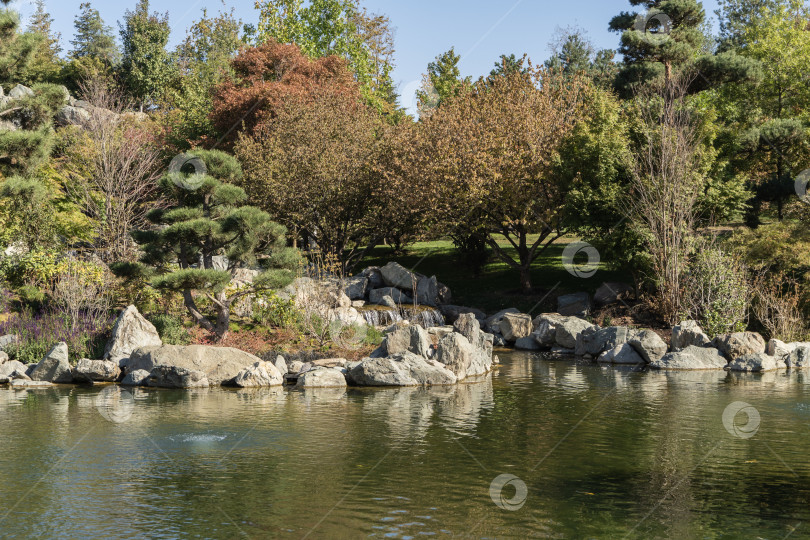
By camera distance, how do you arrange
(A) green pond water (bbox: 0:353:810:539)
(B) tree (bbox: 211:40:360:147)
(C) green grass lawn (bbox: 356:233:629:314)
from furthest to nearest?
(B) tree (bbox: 211:40:360:147) < (C) green grass lawn (bbox: 356:233:629:314) < (A) green pond water (bbox: 0:353:810:539)

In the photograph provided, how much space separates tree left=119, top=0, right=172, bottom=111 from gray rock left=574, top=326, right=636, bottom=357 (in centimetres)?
4578

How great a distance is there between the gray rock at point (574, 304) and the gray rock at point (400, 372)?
12.7 m

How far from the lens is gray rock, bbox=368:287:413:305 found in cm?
3288

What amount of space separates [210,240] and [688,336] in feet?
49.8

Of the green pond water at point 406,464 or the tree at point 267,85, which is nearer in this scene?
the green pond water at point 406,464

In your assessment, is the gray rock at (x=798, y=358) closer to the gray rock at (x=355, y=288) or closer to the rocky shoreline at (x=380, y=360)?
the rocky shoreline at (x=380, y=360)

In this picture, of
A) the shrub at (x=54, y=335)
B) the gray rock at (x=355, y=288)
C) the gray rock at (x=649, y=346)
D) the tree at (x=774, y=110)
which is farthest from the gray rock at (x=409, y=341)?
the tree at (x=774, y=110)

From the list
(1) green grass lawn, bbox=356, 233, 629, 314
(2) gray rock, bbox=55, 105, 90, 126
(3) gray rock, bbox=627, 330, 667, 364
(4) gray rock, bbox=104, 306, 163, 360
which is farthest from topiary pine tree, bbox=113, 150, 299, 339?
(2) gray rock, bbox=55, 105, 90, 126

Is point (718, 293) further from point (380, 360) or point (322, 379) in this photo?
point (322, 379)

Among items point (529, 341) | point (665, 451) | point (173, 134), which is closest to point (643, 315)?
point (529, 341)

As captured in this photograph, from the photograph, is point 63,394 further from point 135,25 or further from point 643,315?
point 135,25

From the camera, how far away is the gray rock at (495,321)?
103 ft

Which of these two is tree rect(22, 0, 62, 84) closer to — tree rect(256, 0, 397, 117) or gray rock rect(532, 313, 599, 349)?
tree rect(256, 0, 397, 117)

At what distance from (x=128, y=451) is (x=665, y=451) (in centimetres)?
877
